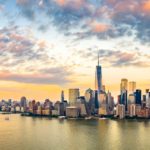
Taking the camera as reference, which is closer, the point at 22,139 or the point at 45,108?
the point at 22,139

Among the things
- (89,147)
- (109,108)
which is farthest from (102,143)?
(109,108)

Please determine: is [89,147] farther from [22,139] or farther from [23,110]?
[23,110]

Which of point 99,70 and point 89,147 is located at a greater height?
point 99,70

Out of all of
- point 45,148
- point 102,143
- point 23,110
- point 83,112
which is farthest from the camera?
point 23,110

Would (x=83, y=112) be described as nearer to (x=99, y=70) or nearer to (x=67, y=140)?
(x=99, y=70)

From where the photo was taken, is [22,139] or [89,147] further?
[22,139]

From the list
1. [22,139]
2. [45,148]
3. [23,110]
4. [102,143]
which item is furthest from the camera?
[23,110]

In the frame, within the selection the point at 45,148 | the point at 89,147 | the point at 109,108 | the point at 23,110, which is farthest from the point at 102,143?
the point at 23,110

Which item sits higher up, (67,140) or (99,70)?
(99,70)

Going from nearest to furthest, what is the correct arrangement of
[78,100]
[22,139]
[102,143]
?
[102,143], [22,139], [78,100]
